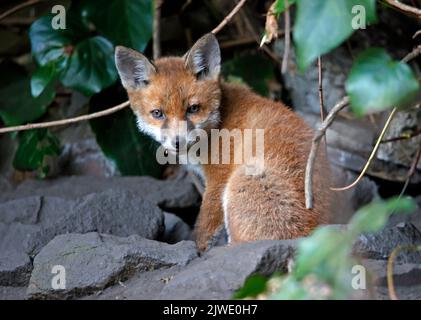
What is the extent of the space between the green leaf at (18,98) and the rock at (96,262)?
2.86 metres

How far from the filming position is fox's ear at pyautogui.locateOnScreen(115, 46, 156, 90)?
205 inches

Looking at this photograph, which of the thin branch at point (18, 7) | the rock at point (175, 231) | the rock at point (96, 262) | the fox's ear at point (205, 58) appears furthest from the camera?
the thin branch at point (18, 7)

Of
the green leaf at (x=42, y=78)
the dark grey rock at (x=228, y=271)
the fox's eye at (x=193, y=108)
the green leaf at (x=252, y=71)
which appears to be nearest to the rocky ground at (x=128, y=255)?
the dark grey rock at (x=228, y=271)

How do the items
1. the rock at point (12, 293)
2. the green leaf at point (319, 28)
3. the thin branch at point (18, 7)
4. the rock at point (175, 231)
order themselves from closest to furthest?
the green leaf at point (319, 28)
the rock at point (12, 293)
the rock at point (175, 231)
the thin branch at point (18, 7)

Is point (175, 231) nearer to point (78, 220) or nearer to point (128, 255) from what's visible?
point (78, 220)

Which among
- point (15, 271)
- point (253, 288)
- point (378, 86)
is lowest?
point (15, 271)

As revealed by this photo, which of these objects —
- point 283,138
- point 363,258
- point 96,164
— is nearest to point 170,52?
point 96,164

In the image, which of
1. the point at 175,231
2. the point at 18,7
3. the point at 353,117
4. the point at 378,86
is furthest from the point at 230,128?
the point at 18,7

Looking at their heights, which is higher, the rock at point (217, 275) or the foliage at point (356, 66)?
the foliage at point (356, 66)

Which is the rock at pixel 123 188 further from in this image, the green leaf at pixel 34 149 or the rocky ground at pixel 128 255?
the rocky ground at pixel 128 255

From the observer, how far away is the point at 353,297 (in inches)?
141

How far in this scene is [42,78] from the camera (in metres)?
6.49

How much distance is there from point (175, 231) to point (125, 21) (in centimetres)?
223

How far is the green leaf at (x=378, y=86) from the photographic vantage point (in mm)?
2609
